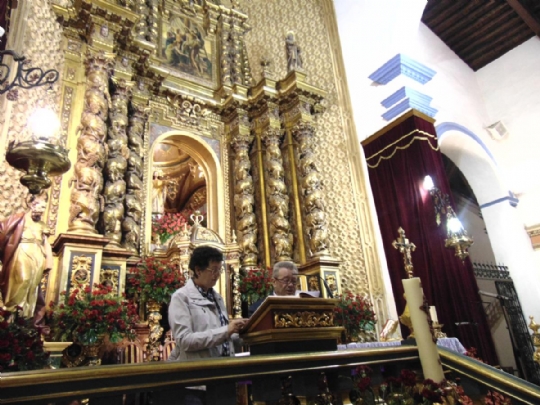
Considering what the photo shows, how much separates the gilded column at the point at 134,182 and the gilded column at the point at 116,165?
0.41ft

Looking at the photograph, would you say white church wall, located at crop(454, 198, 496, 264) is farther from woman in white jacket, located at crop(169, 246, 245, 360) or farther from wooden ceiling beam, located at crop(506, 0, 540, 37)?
woman in white jacket, located at crop(169, 246, 245, 360)

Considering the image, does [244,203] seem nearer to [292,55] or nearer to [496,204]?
[292,55]

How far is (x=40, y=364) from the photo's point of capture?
284 cm

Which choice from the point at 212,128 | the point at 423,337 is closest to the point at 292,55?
the point at 212,128

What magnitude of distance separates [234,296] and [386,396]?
4.57 meters

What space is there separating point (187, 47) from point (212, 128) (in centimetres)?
160

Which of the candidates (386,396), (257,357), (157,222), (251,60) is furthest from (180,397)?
(251,60)

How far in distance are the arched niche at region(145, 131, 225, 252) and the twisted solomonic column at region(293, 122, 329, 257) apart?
1.35 metres

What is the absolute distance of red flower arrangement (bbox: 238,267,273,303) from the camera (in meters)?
5.84

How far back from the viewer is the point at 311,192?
266 inches

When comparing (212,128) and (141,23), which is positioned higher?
(141,23)

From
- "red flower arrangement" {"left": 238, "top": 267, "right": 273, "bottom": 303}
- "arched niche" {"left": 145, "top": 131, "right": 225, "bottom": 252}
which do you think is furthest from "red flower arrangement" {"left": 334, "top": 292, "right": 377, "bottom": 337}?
"arched niche" {"left": 145, "top": 131, "right": 225, "bottom": 252}

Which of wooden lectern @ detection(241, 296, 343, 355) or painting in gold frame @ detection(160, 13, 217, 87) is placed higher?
painting in gold frame @ detection(160, 13, 217, 87)

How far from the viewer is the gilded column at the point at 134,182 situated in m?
5.37
